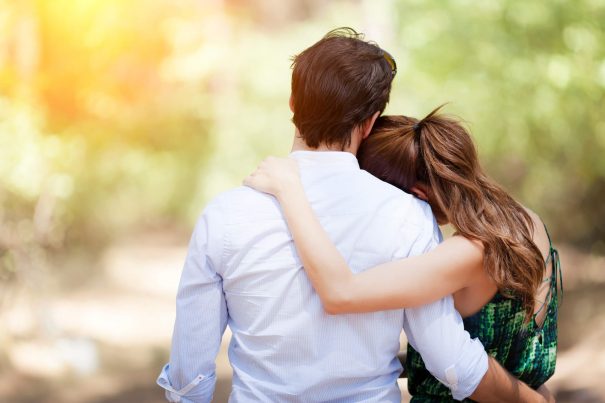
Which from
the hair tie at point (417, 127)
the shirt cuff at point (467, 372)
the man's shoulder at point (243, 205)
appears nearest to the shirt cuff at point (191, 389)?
the man's shoulder at point (243, 205)

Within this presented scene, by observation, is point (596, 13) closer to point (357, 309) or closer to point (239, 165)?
point (239, 165)

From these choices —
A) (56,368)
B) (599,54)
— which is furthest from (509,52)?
(56,368)

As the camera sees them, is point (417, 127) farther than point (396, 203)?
Yes

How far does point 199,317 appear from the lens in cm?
140

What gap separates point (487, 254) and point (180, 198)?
4757 mm

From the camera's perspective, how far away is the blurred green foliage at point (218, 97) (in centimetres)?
531

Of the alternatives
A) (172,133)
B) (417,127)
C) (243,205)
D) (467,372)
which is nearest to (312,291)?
(243,205)

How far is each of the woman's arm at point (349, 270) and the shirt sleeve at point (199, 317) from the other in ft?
0.40

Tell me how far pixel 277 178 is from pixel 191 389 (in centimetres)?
43

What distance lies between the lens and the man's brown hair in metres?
1.35

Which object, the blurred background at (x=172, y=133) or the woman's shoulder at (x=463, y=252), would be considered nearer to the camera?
the woman's shoulder at (x=463, y=252)

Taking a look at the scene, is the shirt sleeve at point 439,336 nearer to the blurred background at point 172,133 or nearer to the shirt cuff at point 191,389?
the shirt cuff at point 191,389

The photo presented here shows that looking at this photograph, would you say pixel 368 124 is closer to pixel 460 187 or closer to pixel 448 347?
pixel 460 187

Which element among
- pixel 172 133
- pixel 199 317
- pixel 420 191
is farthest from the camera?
pixel 172 133
